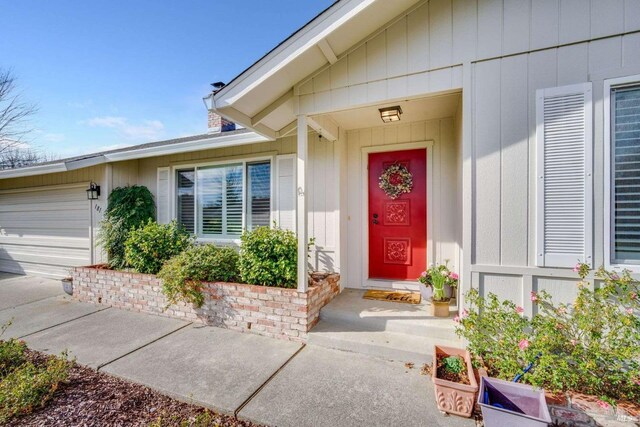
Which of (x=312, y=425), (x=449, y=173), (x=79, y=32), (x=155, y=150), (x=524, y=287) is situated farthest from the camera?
(x=79, y=32)

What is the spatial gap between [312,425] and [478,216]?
223cm

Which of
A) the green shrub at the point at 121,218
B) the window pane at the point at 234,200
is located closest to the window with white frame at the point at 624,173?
the window pane at the point at 234,200

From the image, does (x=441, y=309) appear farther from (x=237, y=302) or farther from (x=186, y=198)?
(x=186, y=198)

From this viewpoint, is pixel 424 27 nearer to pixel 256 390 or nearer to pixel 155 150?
pixel 256 390

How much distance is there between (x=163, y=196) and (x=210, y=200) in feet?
3.86

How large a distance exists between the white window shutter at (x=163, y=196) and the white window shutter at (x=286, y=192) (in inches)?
101

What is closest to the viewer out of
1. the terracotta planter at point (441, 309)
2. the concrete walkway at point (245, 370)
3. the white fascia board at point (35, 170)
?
the concrete walkway at point (245, 370)

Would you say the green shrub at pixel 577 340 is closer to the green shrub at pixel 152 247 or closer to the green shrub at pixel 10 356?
the green shrub at pixel 10 356

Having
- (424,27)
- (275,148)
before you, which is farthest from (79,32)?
(424,27)

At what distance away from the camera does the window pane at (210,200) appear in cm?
546

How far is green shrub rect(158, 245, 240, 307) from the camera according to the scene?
3.84 m

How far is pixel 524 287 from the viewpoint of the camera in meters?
2.48

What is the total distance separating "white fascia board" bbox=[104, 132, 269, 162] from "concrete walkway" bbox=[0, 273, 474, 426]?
111 inches

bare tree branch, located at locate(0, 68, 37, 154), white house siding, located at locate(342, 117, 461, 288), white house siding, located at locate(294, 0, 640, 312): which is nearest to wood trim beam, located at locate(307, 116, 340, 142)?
white house siding, located at locate(342, 117, 461, 288)
